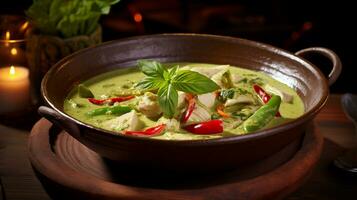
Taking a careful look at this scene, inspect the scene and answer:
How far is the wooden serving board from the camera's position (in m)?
1.63

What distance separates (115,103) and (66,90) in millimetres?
215

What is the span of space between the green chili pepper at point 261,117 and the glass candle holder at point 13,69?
44.0 inches

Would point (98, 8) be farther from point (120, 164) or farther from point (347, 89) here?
point (347, 89)

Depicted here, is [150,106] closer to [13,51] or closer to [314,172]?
[314,172]

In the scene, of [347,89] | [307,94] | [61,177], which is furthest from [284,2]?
[61,177]

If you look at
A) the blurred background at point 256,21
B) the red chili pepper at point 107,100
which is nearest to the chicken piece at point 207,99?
the red chili pepper at point 107,100

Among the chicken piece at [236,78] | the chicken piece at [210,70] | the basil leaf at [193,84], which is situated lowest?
the chicken piece at [236,78]

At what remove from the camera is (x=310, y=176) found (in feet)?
6.37

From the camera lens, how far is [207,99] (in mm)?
2076

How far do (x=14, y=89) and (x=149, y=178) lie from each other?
1063mm

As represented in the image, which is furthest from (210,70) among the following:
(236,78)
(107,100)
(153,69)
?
(107,100)

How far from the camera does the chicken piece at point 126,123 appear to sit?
190 cm

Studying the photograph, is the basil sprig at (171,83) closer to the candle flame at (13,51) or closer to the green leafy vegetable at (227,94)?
the green leafy vegetable at (227,94)

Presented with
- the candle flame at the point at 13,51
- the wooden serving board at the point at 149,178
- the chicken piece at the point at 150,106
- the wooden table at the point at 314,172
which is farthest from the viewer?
the candle flame at the point at 13,51
